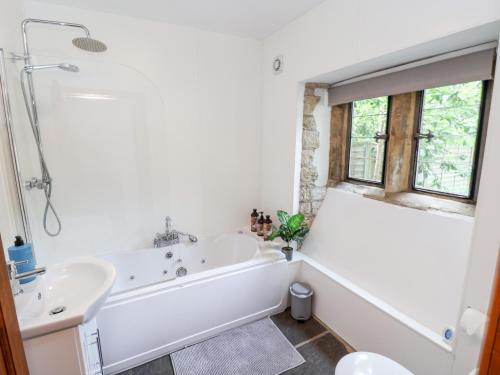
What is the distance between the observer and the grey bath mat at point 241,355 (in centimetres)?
175

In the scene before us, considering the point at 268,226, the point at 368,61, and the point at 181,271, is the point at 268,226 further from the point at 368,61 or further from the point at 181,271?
the point at 368,61

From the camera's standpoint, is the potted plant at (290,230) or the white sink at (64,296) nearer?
the white sink at (64,296)

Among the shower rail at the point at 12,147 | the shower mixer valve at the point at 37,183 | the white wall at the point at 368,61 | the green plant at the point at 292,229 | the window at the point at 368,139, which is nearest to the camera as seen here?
the white wall at the point at 368,61

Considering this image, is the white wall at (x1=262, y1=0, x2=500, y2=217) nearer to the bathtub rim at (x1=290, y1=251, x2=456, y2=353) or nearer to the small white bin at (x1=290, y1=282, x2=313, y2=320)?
the bathtub rim at (x1=290, y1=251, x2=456, y2=353)

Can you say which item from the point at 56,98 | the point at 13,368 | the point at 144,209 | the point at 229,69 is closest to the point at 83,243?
the point at 144,209

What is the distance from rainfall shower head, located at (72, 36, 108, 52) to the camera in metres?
1.76

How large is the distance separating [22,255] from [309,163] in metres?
2.08

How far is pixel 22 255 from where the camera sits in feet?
4.16

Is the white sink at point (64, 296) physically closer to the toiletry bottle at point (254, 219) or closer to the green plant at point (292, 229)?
the green plant at point (292, 229)

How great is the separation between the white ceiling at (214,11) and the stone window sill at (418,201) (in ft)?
4.87

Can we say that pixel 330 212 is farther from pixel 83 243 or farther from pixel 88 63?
pixel 88 63

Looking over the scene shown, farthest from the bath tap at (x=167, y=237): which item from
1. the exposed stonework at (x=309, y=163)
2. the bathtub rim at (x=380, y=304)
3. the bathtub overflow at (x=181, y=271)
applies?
the exposed stonework at (x=309, y=163)

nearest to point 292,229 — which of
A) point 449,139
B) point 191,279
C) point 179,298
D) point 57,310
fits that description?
point 191,279

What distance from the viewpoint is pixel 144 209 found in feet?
7.89
